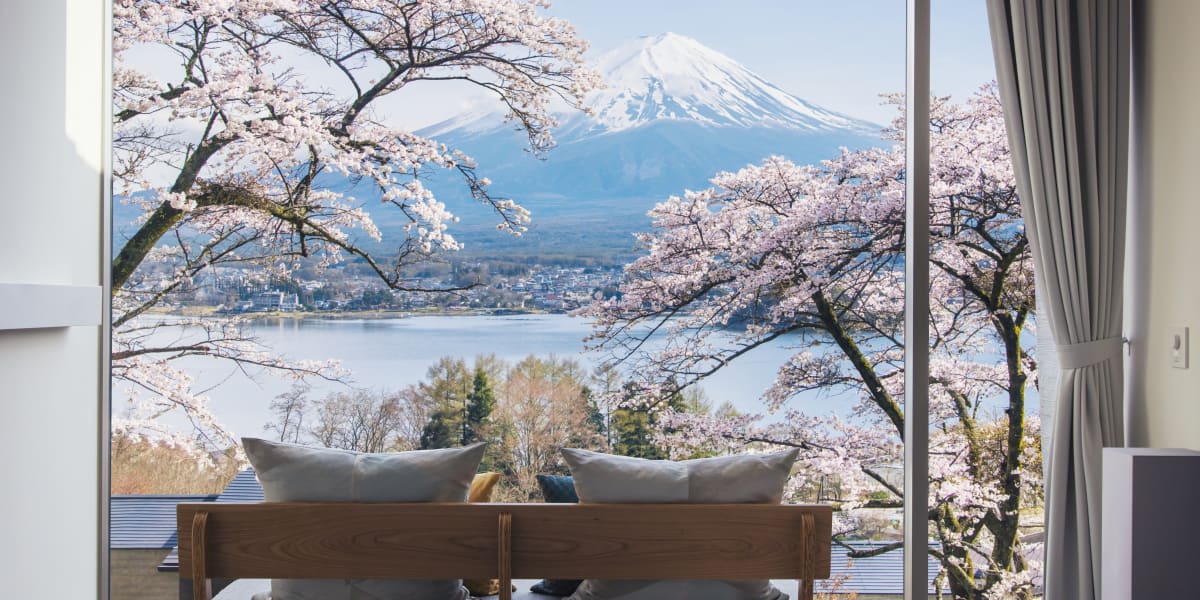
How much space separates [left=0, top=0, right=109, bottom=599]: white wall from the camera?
7.16 feet

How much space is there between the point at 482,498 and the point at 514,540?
43 centimetres

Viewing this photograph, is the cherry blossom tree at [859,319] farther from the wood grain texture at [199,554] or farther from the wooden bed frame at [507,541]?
the wood grain texture at [199,554]

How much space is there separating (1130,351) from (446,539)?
2024mm

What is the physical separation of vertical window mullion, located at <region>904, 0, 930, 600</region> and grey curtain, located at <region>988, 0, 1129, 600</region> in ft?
0.84

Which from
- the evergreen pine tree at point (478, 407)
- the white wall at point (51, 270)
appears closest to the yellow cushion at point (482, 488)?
the evergreen pine tree at point (478, 407)

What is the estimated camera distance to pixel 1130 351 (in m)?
2.46

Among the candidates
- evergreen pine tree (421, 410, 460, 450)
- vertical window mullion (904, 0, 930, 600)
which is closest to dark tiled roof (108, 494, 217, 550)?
evergreen pine tree (421, 410, 460, 450)

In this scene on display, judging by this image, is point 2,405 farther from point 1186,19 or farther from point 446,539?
point 1186,19

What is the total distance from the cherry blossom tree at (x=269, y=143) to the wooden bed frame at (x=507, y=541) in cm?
115

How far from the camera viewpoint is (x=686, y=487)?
2010mm

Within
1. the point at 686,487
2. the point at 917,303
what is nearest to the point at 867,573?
the point at 917,303

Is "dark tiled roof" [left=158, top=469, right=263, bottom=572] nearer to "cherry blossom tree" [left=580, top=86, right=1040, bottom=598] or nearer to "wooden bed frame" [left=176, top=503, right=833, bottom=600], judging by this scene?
"wooden bed frame" [left=176, top=503, right=833, bottom=600]

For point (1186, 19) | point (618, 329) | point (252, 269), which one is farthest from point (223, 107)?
point (1186, 19)

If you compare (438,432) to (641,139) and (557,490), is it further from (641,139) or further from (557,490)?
(641,139)
